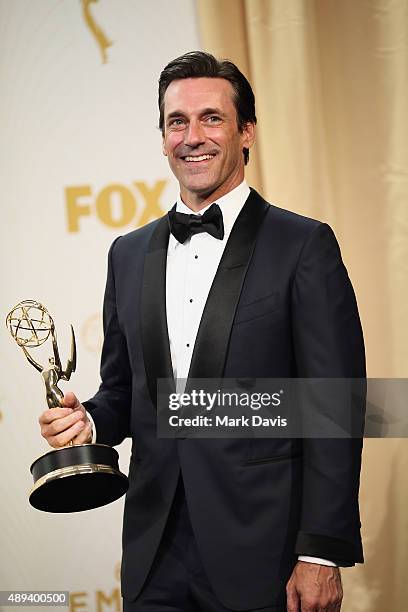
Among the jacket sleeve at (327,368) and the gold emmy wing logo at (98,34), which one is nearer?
the jacket sleeve at (327,368)

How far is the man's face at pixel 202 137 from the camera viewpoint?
145 centimetres

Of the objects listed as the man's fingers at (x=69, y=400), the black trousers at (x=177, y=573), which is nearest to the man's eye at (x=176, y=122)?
the man's fingers at (x=69, y=400)

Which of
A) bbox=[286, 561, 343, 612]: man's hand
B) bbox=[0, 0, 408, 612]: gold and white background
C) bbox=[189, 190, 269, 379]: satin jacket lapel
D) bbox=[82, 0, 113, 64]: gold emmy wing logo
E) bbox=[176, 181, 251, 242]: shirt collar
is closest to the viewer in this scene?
bbox=[286, 561, 343, 612]: man's hand

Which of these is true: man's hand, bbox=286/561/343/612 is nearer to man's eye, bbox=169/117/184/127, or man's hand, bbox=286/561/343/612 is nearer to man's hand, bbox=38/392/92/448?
man's hand, bbox=38/392/92/448

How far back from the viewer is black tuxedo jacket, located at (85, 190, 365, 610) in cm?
130

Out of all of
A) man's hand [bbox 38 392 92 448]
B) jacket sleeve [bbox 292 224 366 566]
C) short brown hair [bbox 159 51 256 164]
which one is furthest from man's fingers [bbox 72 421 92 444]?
short brown hair [bbox 159 51 256 164]

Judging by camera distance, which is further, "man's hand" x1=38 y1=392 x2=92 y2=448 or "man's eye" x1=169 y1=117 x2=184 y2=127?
"man's eye" x1=169 y1=117 x2=184 y2=127

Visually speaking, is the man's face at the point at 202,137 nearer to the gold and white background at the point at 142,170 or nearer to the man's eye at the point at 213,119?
the man's eye at the point at 213,119

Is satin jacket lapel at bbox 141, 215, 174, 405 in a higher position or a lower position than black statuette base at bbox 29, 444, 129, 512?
higher

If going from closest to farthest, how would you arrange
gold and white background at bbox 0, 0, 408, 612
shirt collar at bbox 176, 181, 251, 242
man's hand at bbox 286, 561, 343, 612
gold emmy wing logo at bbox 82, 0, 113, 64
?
man's hand at bbox 286, 561, 343, 612, shirt collar at bbox 176, 181, 251, 242, gold and white background at bbox 0, 0, 408, 612, gold emmy wing logo at bbox 82, 0, 113, 64

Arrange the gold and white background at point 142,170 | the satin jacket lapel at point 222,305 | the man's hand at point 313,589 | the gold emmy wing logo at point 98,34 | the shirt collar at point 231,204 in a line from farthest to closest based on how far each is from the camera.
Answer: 1. the gold emmy wing logo at point 98,34
2. the gold and white background at point 142,170
3. the shirt collar at point 231,204
4. the satin jacket lapel at point 222,305
5. the man's hand at point 313,589

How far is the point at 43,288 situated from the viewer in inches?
87.0

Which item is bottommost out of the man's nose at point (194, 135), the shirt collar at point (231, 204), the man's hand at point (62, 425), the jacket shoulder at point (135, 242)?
the man's hand at point (62, 425)

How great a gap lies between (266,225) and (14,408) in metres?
1.08
